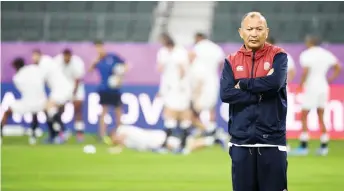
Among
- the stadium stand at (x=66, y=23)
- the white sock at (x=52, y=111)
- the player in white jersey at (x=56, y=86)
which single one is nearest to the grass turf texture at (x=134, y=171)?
the white sock at (x=52, y=111)

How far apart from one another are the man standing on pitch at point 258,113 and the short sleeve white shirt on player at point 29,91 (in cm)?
1108

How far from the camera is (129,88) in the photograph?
18.1 metres

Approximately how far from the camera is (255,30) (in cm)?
555

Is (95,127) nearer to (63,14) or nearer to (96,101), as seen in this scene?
(96,101)

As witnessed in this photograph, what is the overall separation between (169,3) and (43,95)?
6.60m

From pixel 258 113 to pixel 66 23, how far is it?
1598cm

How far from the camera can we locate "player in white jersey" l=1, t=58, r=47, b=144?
1630 centimetres

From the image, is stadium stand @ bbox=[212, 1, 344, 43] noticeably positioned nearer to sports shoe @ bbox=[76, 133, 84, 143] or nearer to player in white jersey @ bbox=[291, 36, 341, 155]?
player in white jersey @ bbox=[291, 36, 341, 155]

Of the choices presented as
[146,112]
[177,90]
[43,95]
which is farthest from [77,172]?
[146,112]

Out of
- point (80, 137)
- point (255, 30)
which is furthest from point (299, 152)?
point (255, 30)

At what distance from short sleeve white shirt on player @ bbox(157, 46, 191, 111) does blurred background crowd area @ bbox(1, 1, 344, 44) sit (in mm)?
5183

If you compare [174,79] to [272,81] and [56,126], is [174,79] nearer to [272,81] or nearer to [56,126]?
[56,126]

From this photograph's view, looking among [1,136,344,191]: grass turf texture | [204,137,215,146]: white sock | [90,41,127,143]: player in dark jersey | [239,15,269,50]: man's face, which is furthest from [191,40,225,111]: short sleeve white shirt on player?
[239,15,269,50]: man's face

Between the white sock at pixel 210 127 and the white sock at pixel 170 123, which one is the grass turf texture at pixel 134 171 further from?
the white sock at pixel 170 123
